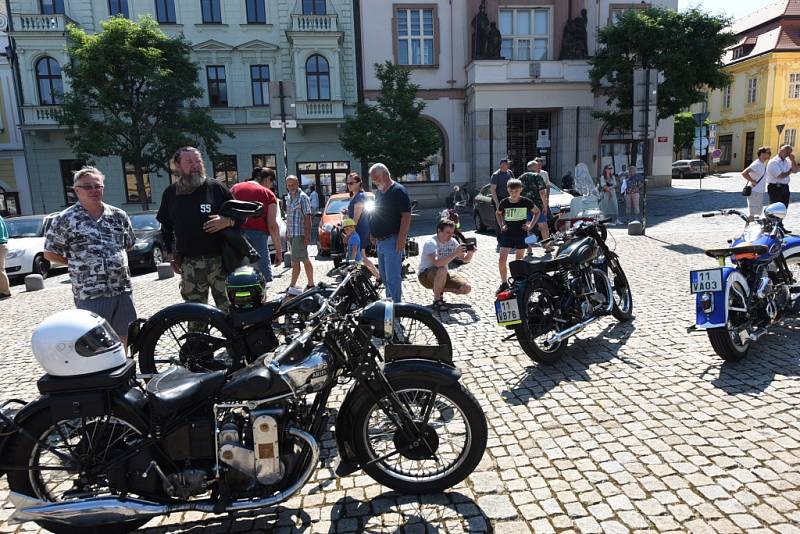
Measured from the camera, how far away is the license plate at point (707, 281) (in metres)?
4.18

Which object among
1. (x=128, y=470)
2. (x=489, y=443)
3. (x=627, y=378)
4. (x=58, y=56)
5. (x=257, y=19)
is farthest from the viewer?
(x=257, y=19)

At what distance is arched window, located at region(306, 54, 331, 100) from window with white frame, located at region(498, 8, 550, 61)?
8.43 metres

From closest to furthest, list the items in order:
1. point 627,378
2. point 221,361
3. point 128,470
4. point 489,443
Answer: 1. point 128,470
2. point 489,443
3. point 221,361
4. point 627,378

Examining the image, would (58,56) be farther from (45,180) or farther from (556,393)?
(556,393)

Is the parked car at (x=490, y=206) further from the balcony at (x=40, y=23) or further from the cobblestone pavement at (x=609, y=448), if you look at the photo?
the balcony at (x=40, y=23)

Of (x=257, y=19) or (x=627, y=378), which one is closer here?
(x=627, y=378)

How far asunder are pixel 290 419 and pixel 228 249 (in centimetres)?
234

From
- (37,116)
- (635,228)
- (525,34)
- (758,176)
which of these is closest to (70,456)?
(758,176)

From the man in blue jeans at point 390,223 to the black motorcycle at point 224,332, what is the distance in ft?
5.11

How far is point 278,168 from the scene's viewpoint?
86.2 ft

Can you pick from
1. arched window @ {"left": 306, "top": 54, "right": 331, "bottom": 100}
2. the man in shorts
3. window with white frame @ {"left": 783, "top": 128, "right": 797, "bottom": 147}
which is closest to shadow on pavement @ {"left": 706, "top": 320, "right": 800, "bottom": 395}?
the man in shorts

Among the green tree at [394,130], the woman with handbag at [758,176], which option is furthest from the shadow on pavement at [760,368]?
the green tree at [394,130]

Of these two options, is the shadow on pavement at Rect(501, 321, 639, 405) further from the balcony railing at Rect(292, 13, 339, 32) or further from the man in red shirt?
the balcony railing at Rect(292, 13, 339, 32)

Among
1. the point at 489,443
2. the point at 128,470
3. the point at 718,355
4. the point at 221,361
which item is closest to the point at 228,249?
the point at 221,361
